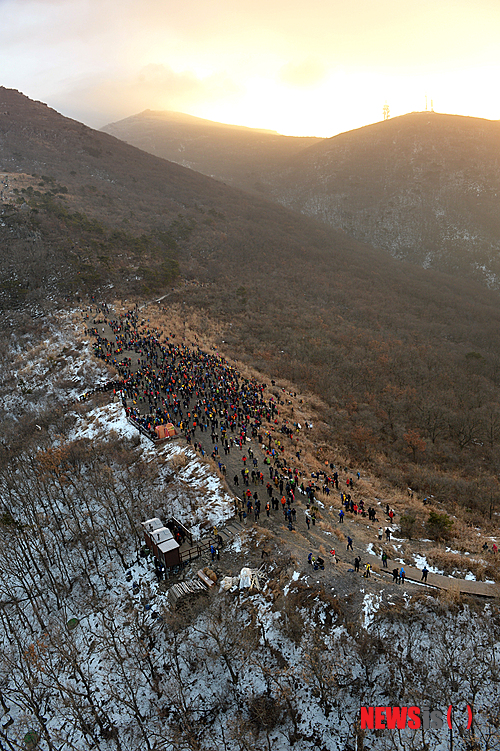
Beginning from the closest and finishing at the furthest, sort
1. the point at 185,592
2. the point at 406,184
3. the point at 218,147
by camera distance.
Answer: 1. the point at 185,592
2. the point at 406,184
3. the point at 218,147

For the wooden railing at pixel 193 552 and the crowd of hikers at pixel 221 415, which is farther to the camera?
the crowd of hikers at pixel 221 415

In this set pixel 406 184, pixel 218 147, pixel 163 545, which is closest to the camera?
pixel 163 545

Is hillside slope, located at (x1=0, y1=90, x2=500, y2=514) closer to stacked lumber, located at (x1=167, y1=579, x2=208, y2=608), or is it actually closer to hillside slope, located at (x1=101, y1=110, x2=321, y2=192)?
stacked lumber, located at (x1=167, y1=579, x2=208, y2=608)

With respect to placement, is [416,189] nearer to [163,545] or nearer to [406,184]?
[406,184]

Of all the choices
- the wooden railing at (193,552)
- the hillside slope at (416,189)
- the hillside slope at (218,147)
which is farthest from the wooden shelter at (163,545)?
the hillside slope at (218,147)

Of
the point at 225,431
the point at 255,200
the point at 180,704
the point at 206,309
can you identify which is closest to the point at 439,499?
the point at 225,431

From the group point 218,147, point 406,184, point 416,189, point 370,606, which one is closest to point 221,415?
point 370,606

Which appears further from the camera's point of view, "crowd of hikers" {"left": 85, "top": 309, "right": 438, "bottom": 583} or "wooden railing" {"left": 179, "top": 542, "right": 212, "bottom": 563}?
"crowd of hikers" {"left": 85, "top": 309, "right": 438, "bottom": 583}

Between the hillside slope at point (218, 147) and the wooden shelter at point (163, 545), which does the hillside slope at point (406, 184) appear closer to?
the hillside slope at point (218, 147)

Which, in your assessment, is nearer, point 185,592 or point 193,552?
point 185,592

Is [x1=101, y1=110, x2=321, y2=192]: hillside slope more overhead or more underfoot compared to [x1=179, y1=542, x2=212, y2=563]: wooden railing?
more overhead

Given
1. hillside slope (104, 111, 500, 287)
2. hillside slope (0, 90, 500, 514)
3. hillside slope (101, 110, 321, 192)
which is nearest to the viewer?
hillside slope (0, 90, 500, 514)

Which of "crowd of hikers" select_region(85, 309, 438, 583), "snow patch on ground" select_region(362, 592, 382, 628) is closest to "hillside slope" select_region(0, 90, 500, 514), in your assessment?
"crowd of hikers" select_region(85, 309, 438, 583)
